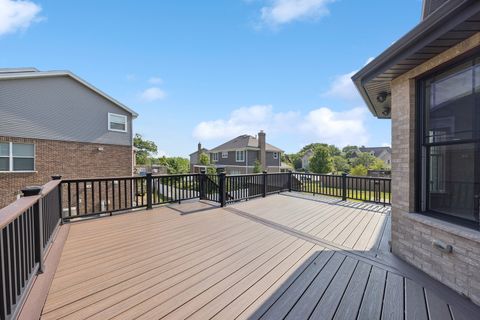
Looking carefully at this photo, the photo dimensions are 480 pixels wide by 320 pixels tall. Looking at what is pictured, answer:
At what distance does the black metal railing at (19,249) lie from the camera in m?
1.47

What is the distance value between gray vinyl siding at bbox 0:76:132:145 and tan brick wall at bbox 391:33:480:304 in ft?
43.2

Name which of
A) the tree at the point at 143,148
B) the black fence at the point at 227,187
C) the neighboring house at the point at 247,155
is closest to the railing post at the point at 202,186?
the black fence at the point at 227,187

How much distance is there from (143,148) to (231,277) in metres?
38.4

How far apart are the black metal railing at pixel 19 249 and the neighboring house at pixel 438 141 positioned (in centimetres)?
379

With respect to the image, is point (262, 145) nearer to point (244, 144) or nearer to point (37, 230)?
point (244, 144)

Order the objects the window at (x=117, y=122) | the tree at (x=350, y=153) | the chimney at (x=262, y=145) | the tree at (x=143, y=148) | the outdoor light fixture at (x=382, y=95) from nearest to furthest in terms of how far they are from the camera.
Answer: the outdoor light fixture at (x=382, y=95) < the window at (x=117, y=122) < the chimney at (x=262, y=145) < the tree at (x=143, y=148) < the tree at (x=350, y=153)

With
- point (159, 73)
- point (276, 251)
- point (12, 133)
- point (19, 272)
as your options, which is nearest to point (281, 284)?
point (276, 251)

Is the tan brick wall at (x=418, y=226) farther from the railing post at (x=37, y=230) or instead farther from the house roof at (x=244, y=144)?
the house roof at (x=244, y=144)

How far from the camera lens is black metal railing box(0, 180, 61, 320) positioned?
1.47 meters

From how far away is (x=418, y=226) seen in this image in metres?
2.62

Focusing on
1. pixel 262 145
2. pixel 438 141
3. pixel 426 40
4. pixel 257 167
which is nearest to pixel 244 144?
pixel 262 145

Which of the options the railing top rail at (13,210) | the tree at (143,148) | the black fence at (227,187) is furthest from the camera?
the tree at (143,148)

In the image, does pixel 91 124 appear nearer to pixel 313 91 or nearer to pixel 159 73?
pixel 159 73

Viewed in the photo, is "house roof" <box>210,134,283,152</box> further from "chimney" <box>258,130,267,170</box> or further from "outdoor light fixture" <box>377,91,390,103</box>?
"outdoor light fixture" <box>377,91,390,103</box>
